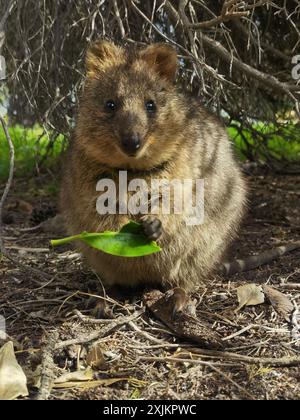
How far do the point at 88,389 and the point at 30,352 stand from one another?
0.46m

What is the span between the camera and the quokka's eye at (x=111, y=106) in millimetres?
3674

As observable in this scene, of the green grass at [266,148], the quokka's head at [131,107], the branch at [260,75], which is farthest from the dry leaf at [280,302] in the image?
the green grass at [266,148]

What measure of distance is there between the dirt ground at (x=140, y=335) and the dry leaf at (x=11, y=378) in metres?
0.07

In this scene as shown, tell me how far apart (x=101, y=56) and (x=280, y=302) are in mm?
1879

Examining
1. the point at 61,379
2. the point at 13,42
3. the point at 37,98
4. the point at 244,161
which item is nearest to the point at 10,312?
the point at 61,379

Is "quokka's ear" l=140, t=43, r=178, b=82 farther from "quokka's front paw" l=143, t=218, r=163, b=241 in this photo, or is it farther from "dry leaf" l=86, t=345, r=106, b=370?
"dry leaf" l=86, t=345, r=106, b=370

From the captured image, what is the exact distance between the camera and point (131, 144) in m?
3.42

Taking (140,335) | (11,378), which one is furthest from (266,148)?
(11,378)

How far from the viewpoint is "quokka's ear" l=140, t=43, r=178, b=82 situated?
153 inches

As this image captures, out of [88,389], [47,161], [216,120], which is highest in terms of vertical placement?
[216,120]

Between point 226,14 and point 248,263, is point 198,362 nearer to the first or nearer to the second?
point 248,263

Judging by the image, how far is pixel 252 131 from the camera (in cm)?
607

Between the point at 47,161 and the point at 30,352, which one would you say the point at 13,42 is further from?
the point at 30,352

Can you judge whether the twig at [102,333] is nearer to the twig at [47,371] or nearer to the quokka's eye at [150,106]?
the twig at [47,371]
